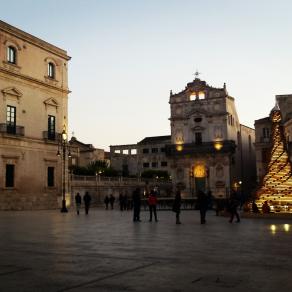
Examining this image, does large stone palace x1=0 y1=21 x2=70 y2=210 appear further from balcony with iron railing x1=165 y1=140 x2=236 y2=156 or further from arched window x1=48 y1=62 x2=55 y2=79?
balcony with iron railing x1=165 y1=140 x2=236 y2=156

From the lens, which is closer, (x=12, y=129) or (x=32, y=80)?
(x=12, y=129)

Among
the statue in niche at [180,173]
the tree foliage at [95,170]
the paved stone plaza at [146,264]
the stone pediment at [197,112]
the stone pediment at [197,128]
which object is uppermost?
the stone pediment at [197,112]

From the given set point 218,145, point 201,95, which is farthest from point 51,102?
point 201,95

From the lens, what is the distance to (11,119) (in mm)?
32281

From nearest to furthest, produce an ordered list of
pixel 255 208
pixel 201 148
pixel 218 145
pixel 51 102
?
1. pixel 255 208
2. pixel 51 102
3. pixel 218 145
4. pixel 201 148

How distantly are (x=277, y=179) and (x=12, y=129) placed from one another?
2040 centimetres

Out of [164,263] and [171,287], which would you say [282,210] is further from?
[171,287]

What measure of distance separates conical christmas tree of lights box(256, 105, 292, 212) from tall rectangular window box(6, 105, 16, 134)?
19579 mm

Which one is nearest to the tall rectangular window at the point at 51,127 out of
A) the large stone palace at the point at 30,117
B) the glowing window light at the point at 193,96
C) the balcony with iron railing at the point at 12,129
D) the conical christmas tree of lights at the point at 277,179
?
the large stone palace at the point at 30,117

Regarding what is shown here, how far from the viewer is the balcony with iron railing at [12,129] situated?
3120cm

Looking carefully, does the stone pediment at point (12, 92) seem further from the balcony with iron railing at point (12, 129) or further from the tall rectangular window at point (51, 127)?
the tall rectangular window at point (51, 127)

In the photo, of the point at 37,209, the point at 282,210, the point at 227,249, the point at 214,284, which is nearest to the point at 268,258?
the point at 227,249

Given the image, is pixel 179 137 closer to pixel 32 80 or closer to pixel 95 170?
pixel 95 170

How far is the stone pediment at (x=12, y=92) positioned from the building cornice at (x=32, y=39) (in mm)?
4277
